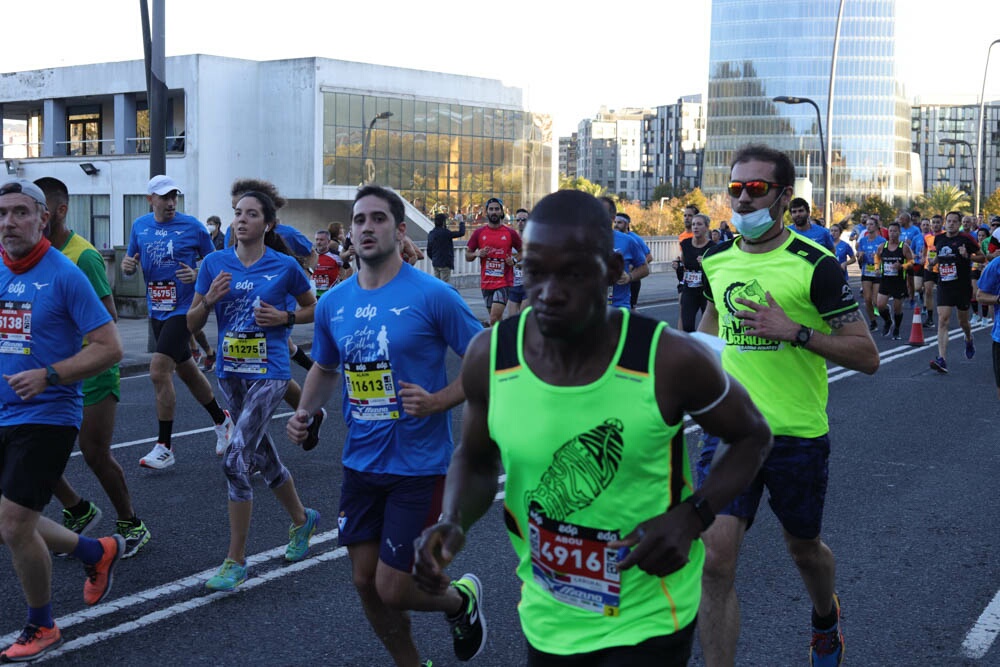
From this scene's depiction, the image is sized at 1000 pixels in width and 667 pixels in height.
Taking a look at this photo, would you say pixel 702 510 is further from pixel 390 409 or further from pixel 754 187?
pixel 754 187

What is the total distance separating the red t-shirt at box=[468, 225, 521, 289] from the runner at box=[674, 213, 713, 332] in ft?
8.87

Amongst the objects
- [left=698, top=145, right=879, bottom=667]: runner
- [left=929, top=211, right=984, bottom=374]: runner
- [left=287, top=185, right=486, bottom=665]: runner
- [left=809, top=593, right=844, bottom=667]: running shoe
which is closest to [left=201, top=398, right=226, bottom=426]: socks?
[left=287, top=185, right=486, bottom=665]: runner

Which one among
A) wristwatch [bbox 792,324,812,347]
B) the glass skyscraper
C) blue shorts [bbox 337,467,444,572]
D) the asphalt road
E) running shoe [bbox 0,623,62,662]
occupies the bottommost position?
the asphalt road

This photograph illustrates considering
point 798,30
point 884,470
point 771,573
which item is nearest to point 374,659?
point 771,573

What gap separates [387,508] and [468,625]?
649 millimetres

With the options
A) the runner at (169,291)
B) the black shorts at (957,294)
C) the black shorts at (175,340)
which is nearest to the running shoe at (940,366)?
the black shorts at (957,294)

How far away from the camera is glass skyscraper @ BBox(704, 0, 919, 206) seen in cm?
14925

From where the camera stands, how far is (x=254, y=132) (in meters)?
54.6

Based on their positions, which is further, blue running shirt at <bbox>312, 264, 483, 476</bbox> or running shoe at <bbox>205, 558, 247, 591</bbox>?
running shoe at <bbox>205, 558, 247, 591</bbox>

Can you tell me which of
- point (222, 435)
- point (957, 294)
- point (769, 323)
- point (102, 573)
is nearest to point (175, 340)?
point (222, 435)

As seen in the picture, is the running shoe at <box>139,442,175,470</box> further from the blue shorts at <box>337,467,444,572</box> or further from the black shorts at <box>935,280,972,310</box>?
the black shorts at <box>935,280,972,310</box>

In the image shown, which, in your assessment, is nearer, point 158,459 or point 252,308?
point 252,308

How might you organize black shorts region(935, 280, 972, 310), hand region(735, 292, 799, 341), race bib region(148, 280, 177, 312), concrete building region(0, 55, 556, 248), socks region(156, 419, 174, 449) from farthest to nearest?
concrete building region(0, 55, 556, 248) < black shorts region(935, 280, 972, 310) < race bib region(148, 280, 177, 312) < socks region(156, 419, 174, 449) < hand region(735, 292, 799, 341)

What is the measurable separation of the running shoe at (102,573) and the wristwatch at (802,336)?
3.24 metres
